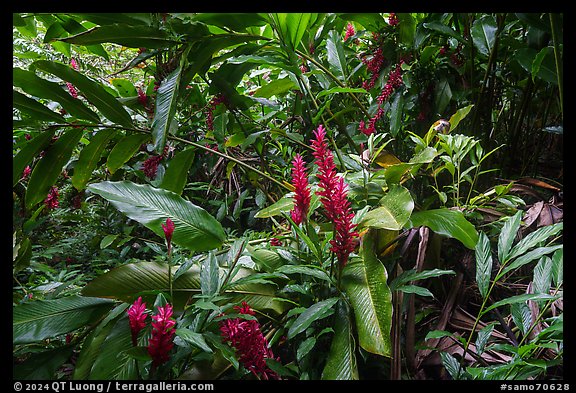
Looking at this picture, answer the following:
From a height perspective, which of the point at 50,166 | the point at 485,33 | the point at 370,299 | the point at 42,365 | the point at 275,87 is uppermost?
the point at 485,33

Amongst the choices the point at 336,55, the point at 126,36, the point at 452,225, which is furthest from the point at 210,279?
the point at 336,55

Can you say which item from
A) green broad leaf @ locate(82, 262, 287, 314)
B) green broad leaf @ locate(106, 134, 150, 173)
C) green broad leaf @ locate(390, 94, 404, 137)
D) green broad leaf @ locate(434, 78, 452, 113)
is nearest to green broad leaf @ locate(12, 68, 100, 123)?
green broad leaf @ locate(106, 134, 150, 173)

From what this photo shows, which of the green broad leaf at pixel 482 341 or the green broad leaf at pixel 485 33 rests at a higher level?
the green broad leaf at pixel 485 33

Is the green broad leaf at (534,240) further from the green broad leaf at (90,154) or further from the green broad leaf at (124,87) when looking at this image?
the green broad leaf at (124,87)

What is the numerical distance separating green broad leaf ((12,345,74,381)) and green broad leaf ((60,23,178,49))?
540mm

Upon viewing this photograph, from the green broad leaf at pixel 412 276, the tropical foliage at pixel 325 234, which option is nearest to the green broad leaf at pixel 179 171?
the tropical foliage at pixel 325 234

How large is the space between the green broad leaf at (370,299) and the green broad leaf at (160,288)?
0.46 feet

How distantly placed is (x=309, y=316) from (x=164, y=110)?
448mm

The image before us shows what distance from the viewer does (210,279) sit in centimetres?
57

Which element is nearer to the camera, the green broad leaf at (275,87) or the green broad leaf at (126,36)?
the green broad leaf at (126,36)

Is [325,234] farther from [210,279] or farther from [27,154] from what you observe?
[27,154]

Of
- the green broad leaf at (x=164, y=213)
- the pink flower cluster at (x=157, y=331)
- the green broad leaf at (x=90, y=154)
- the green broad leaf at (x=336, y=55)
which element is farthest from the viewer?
the green broad leaf at (x=336, y=55)

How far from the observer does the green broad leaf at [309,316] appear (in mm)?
516

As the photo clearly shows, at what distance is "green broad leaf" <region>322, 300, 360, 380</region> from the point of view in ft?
1.72
